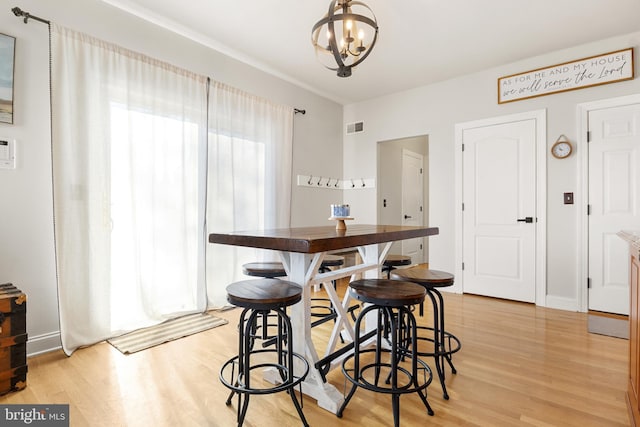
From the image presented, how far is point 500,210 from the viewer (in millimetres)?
3926

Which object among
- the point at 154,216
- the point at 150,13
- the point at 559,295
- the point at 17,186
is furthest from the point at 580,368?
the point at 150,13

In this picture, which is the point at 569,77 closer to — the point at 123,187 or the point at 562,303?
the point at 562,303

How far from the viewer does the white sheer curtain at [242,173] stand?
3391 mm

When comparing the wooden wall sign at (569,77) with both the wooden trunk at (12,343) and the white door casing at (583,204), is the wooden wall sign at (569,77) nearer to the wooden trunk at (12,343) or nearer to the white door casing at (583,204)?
the white door casing at (583,204)

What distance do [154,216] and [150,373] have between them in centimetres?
133

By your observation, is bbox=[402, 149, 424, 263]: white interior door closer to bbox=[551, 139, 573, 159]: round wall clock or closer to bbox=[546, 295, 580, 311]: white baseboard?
bbox=[546, 295, 580, 311]: white baseboard

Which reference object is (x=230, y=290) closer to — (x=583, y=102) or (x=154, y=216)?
(x=154, y=216)

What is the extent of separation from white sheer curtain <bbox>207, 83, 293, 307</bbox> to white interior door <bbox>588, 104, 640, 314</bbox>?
333 cm

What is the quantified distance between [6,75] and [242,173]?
1.96 meters

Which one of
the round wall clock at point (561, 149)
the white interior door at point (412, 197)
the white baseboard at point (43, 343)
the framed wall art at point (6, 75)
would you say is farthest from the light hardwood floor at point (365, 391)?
the white interior door at point (412, 197)

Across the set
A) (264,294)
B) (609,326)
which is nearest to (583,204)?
(609,326)

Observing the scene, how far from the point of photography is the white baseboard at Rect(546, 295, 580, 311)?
346 cm

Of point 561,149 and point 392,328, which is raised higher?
point 561,149

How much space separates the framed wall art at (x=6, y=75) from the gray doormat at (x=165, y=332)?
1776mm
